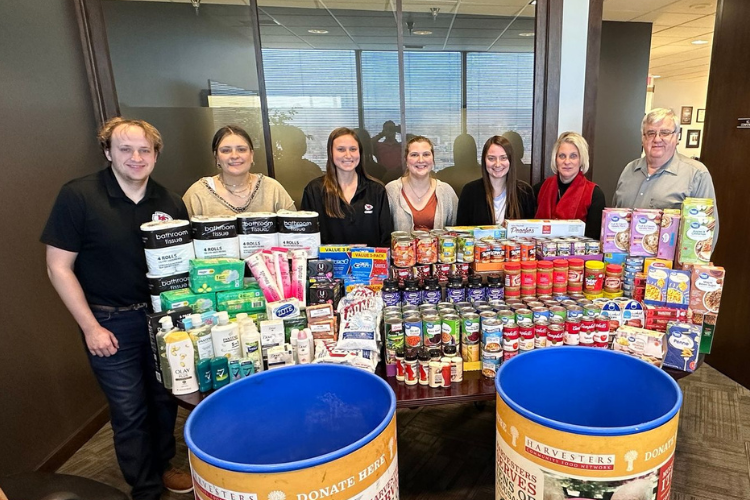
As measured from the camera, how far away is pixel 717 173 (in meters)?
3.00

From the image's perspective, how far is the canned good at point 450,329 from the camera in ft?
4.90

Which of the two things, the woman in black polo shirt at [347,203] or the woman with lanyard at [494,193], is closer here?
the woman in black polo shirt at [347,203]

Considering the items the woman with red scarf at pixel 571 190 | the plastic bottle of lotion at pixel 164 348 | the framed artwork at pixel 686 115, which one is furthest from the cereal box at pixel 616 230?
the framed artwork at pixel 686 115

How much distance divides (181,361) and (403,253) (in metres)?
0.88

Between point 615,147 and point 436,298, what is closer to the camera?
point 436,298

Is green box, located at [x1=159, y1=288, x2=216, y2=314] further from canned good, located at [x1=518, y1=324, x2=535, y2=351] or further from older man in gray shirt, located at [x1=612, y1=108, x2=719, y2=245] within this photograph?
older man in gray shirt, located at [x1=612, y1=108, x2=719, y2=245]

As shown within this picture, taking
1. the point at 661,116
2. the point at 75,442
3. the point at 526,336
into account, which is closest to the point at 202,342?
the point at 526,336

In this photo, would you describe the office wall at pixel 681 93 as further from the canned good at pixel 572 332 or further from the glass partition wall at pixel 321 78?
the canned good at pixel 572 332

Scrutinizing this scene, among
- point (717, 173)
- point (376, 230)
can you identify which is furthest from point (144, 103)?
point (717, 173)

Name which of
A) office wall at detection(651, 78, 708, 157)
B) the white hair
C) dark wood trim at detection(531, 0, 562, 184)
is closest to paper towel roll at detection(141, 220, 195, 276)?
the white hair

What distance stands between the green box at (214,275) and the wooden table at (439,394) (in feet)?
1.29

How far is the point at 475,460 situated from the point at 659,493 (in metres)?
1.67

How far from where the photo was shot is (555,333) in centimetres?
150

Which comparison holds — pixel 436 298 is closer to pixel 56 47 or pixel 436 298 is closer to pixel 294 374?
pixel 294 374
